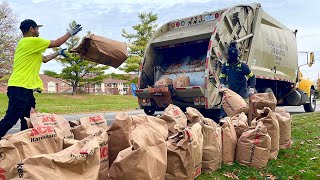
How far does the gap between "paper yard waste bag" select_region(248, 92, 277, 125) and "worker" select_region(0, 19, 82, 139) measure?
2.78m

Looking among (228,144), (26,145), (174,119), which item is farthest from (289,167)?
(26,145)

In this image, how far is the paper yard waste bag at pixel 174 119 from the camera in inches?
152

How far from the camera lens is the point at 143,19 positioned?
32812 millimetres

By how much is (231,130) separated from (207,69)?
10.8 feet

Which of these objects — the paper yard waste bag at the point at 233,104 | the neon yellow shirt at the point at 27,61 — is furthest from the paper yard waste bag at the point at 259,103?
the neon yellow shirt at the point at 27,61

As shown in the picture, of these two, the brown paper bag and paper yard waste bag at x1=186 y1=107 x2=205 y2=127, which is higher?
paper yard waste bag at x1=186 y1=107 x2=205 y2=127

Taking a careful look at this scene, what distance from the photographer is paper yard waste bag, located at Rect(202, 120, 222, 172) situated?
3.89 meters

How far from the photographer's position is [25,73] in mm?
4465

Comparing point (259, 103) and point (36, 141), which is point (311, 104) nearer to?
point (259, 103)

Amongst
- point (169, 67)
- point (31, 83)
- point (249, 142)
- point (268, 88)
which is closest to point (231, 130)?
point (249, 142)

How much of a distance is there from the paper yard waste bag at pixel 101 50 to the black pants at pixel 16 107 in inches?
32.5

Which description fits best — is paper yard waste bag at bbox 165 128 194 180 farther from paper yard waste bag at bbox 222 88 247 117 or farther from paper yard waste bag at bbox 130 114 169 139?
paper yard waste bag at bbox 222 88 247 117

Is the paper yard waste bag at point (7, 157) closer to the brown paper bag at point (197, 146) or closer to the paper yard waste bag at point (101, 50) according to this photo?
the brown paper bag at point (197, 146)

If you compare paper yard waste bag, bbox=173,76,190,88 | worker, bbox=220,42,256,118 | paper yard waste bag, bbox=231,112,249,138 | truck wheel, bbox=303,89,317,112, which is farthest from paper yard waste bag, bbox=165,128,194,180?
truck wheel, bbox=303,89,317,112
